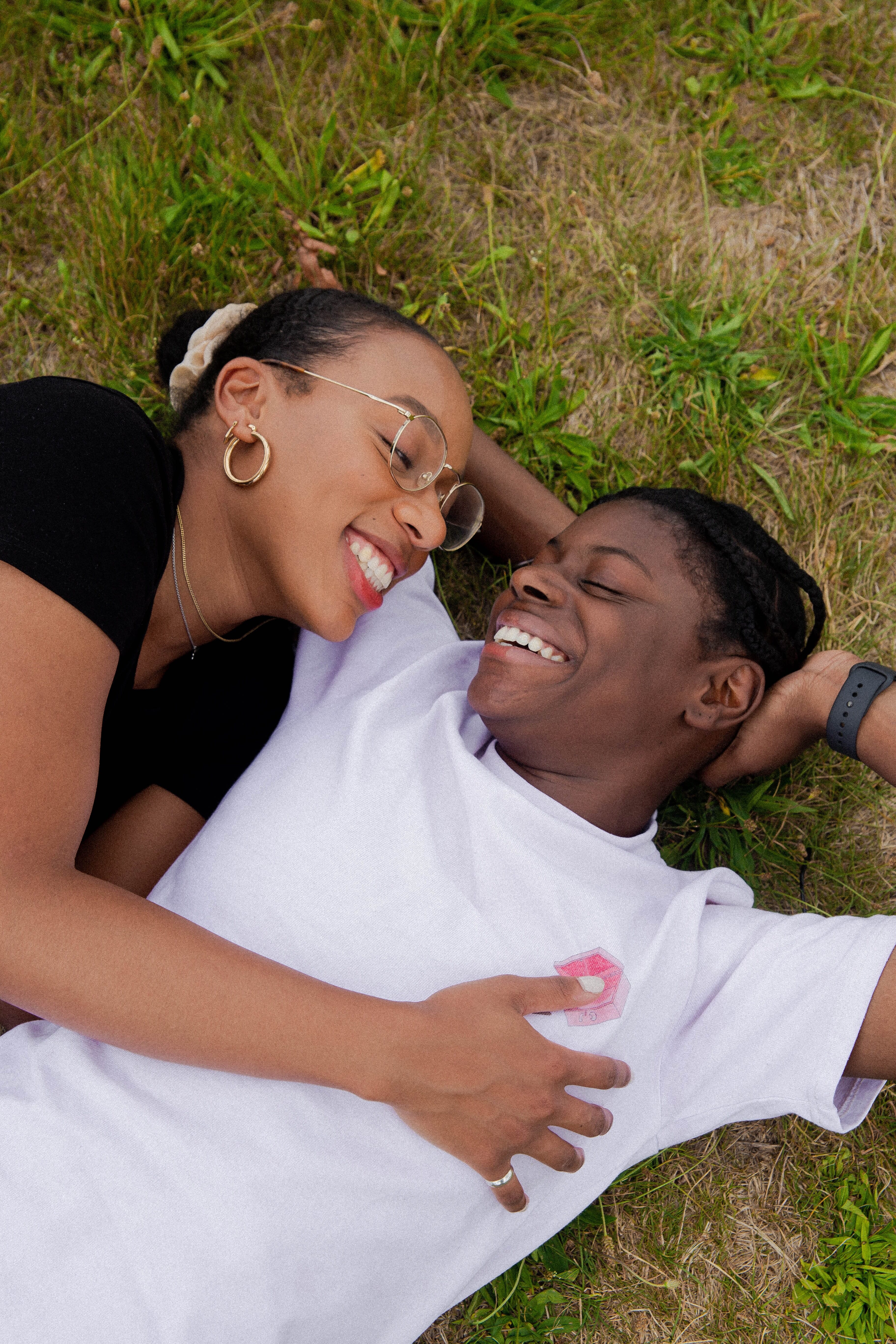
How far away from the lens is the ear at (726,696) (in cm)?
281

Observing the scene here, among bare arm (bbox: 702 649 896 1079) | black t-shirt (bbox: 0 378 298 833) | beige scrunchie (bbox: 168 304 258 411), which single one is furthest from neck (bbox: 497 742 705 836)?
beige scrunchie (bbox: 168 304 258 411)

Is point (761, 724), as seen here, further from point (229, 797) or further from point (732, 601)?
point (229, 797)

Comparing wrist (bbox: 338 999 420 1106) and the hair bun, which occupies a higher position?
the hair bun

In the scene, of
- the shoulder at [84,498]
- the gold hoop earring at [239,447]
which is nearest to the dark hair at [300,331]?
the gold hoop earring at [239,447]

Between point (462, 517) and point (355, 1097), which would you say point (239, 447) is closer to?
point (462, 517)

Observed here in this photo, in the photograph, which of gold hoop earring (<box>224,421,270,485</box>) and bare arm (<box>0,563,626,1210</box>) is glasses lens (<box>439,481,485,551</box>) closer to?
gold hoop earring (<box>224,421,270,485</box>)

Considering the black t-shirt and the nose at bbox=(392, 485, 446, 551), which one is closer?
the black t-shirt

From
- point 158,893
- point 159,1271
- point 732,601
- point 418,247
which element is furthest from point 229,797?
point 418,247

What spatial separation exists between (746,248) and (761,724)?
6.49 feet

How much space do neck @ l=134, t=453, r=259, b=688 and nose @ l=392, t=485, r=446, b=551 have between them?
0.50 meters

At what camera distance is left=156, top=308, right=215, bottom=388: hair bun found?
10.1 feet

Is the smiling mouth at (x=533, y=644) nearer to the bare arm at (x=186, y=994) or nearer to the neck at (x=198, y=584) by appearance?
the neck at (x=198, y=584)

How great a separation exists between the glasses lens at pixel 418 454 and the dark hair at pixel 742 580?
60 centimetres

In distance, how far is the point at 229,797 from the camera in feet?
9.33
